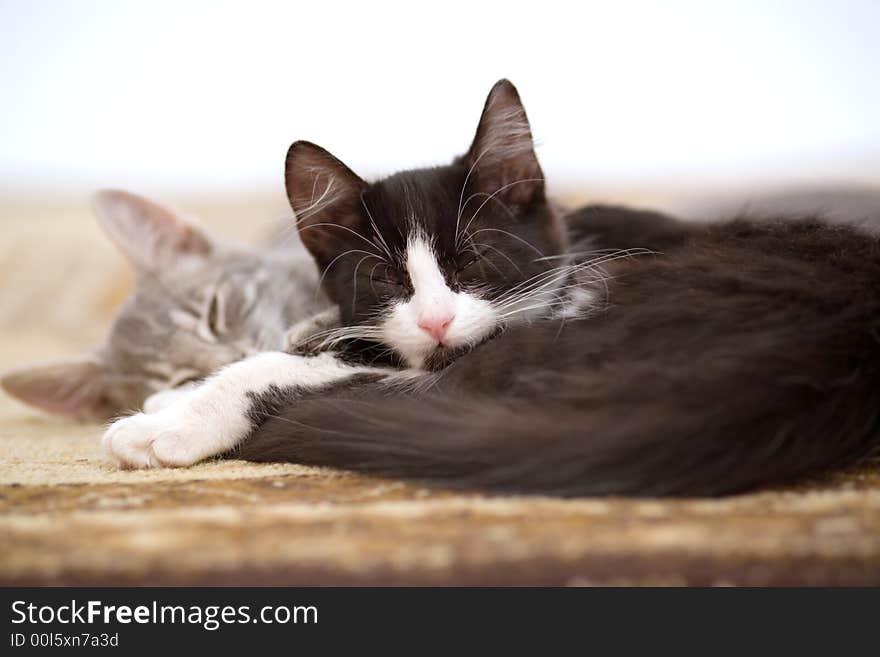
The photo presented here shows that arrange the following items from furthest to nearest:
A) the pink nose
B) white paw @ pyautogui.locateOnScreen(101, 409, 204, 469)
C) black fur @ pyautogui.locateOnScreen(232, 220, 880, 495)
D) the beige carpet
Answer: the pink nose
white paw @ pyautogui.locateOnScreen(101, 409, 204, 469)
black fur @ pyautogui.locateOnScreen(232, 220, 880, 495)
the beige carpet

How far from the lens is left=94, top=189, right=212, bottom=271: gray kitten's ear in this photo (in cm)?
185

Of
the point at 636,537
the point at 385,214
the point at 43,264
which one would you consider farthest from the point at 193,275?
the point at 43,264

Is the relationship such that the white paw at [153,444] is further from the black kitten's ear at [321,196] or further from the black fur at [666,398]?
the black kitten's ear at [321,196]

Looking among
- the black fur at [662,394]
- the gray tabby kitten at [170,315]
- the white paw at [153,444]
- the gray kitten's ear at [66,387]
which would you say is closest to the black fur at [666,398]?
the black fur at [662,394]

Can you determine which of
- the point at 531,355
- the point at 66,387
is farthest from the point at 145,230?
the point at 531,355

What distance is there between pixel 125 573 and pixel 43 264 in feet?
10.6

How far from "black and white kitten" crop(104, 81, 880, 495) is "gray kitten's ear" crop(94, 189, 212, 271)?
611 millimetres

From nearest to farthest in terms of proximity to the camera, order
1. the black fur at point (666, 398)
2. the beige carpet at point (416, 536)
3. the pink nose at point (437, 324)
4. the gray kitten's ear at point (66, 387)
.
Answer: the beige carpet at point (416, 536) → the black fur at point (666, 398) → the pink nose at point (437, 324) → the gray kitten's ear at point (66, 387)

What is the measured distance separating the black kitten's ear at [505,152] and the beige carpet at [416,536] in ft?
2.37

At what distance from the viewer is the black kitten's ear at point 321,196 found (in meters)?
1.38

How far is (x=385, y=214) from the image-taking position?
54.4 inches

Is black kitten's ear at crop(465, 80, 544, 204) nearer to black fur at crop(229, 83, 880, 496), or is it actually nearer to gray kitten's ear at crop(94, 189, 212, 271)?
black fur at crop(229, 83, 880, 496)

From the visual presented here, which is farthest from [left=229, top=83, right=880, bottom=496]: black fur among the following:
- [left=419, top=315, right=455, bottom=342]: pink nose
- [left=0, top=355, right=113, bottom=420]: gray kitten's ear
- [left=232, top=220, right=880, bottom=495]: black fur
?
[left=0, top=355, right=113, bottom=420]: gray kitten's ear

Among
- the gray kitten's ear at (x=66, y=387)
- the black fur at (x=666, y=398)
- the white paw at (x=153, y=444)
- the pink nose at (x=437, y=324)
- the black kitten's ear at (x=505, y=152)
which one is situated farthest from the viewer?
the gray kitten's ear at (x=66, y=387)
